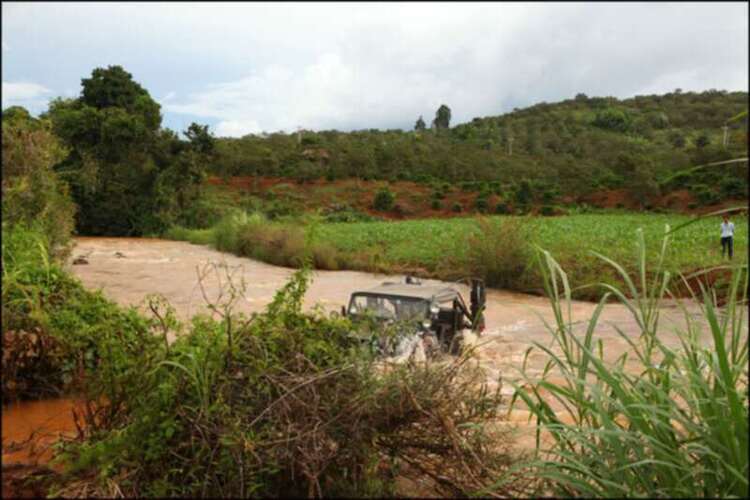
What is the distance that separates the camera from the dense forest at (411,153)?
983 inches

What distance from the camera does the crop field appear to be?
17.5m

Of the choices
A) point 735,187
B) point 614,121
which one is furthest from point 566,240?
point 614,121

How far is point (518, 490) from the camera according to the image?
97.2 inches

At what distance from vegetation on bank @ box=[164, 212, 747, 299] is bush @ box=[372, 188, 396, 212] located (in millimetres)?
11693

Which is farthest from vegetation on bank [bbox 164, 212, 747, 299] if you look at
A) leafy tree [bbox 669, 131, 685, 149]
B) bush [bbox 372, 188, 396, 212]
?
leafy tree [bbox 669, 131, 685, 149]

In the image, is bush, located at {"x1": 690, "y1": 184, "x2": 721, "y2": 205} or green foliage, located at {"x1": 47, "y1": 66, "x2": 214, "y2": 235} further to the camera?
bush, located at {"x1": 690, "y1": 184, "x2": 721, "y2": 205}

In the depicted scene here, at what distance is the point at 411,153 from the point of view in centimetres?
5153

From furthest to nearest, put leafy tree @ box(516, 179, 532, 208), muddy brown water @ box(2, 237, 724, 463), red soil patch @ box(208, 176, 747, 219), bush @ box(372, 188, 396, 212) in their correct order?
1. bush @ box(372, 188, 396, 212)
2. red soil patch @ box(208, 176, 747, 219)
3. leafy tree @ box(516, 179, 532, 208)
4. muddy brown water @ box(2, 237, 724, 463)

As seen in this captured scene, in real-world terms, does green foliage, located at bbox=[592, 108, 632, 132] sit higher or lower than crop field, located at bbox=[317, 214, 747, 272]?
higher

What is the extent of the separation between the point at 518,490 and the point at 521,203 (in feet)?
125

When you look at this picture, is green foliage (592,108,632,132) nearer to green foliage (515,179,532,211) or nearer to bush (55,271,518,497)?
green foliage (515,179,532,211)

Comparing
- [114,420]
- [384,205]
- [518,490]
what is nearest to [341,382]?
[518,490]

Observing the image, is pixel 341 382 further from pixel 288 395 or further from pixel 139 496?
pixel 139 496

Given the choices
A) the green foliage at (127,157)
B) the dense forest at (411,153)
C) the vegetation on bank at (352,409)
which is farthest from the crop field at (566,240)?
the vegetation on bank at (352,409)
